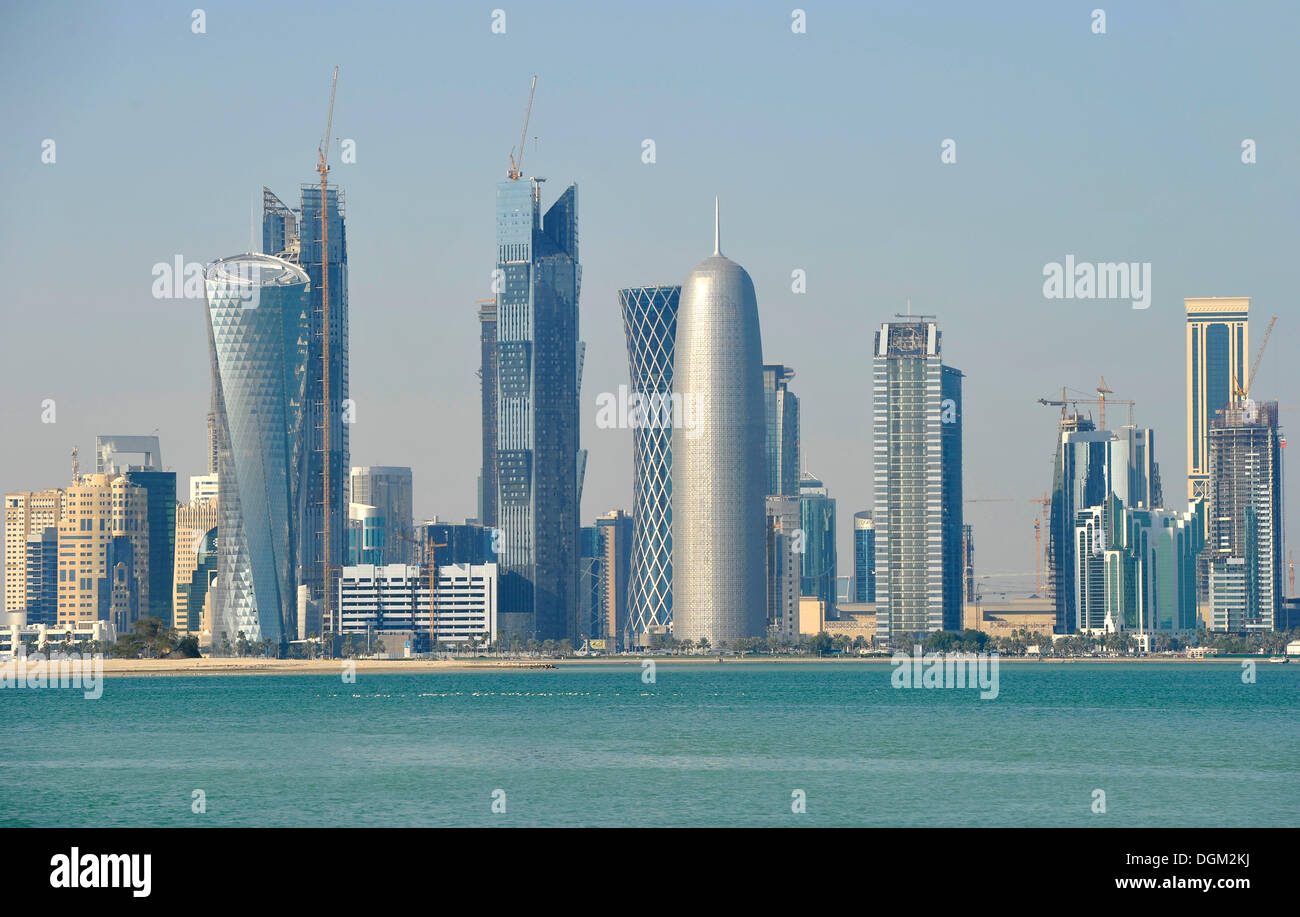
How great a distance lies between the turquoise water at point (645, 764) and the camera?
64250mm

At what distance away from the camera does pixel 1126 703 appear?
535 ft

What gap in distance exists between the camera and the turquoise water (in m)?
64.2

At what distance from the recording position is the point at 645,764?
8462cm

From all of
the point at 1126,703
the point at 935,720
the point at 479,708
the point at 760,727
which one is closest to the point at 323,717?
the point at 479,708

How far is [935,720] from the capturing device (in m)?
130
